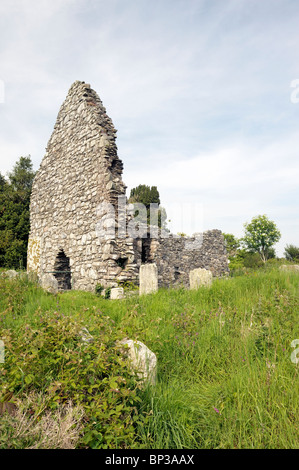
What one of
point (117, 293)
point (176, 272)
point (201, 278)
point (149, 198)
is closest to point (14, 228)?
point (176, 272)

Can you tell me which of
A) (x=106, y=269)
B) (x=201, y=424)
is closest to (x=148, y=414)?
(x=201, y=424)

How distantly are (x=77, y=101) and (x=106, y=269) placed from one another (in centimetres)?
606

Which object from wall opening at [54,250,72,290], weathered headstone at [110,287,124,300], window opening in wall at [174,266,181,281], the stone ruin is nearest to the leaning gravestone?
the stone ruin

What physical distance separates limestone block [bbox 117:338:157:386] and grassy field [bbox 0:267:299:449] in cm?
10

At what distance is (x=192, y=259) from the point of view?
16.2 meters

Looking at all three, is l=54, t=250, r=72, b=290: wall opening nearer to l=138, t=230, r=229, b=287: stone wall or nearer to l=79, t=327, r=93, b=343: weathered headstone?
l=138, t=230, r=229, b=287: stone wall

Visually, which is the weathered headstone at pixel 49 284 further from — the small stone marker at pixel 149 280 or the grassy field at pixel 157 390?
the grassy field at pixel 157 390

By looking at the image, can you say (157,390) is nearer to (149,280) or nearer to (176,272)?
(149,280)

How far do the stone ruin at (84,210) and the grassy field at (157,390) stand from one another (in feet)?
11.6

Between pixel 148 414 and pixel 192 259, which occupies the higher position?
pixel 192 259

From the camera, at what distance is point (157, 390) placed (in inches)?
122

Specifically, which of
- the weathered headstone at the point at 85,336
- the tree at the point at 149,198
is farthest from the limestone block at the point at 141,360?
the tree at the point at 149,198

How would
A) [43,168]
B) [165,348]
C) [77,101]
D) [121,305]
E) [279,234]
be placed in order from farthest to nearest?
[279,234], [43,168], [77,101], [121,305], [165,348]
